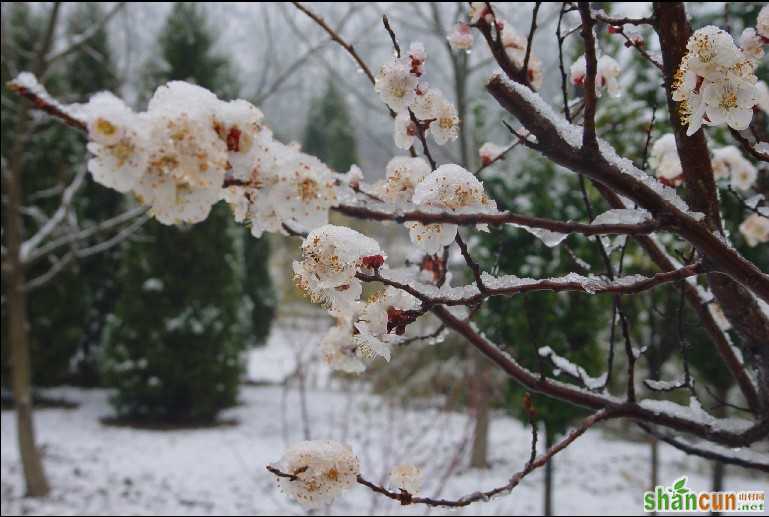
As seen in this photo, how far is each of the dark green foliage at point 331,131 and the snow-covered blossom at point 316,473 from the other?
16.1 meters

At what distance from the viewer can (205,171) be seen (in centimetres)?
Answer: 74

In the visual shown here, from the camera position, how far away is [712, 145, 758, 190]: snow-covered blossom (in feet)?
6.82

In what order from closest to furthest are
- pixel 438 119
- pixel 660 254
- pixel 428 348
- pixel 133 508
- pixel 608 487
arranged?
pixel 438 119
pixel 660 254
pixel 133 508
pixel 608 487
pixel 428 348

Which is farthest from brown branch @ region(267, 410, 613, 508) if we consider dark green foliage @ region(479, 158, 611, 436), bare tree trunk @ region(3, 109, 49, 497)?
bare tree trunk @ region(3, 109, 49, 497)

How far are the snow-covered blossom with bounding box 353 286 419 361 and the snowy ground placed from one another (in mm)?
2645

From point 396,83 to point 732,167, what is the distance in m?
1.51

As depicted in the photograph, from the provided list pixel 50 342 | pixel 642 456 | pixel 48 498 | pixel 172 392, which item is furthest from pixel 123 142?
pixel 50 342

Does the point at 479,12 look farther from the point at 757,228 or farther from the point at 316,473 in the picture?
the point at 757,228

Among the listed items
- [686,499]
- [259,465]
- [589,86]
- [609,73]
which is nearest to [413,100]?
[589,86]

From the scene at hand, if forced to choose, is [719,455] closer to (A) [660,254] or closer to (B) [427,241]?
(A) [660,254]

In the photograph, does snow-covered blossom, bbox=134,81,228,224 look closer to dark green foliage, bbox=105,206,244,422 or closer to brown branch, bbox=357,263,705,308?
brown branch, bbox=357,263,705,308

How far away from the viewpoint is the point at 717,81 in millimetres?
940

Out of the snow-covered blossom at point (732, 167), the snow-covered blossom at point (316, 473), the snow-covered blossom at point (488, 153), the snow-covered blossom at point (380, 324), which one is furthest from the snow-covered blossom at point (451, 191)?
the snow-covered blossom at point (732, 167)

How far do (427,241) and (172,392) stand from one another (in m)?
6.96
